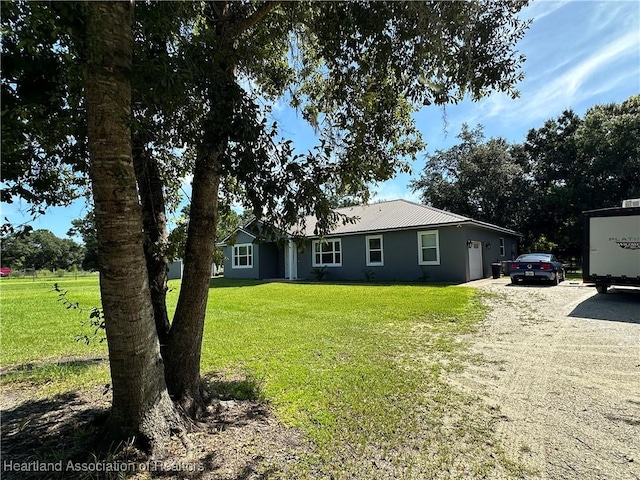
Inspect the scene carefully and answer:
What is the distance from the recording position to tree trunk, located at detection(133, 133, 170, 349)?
3.69 metres

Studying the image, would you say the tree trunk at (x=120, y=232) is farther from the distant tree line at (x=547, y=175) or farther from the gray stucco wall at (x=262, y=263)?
the distant tree line at (x=547, y=175)

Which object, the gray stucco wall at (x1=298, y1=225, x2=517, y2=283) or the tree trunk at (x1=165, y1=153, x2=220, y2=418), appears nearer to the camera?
the tree trunk at (x1=165, y1=153, x2=220, y2=418)

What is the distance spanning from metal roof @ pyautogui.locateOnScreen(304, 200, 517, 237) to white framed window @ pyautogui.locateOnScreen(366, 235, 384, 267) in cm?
60

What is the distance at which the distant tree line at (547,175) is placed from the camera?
80.2ft

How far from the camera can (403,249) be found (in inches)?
715

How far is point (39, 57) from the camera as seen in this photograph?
2547 millimetres

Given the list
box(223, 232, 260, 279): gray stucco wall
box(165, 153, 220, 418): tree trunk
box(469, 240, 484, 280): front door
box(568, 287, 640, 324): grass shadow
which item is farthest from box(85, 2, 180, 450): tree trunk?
box(223, 232, 260, 279): gray stucco wall

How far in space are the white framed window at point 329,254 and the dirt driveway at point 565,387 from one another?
39.8 feet

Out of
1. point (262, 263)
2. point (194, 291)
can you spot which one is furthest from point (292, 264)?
point (194, 291)

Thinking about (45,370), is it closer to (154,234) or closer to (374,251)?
(154,234)

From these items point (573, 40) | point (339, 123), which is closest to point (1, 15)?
point (339, 123)

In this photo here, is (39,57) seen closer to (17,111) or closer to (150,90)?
(17,111)

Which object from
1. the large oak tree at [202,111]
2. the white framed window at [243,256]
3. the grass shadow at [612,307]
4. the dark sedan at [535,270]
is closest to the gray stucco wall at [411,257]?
the dark sedan at [535,270]

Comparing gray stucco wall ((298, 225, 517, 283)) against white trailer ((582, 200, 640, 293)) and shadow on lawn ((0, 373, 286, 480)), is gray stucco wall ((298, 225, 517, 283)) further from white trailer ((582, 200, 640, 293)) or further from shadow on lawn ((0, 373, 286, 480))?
shadow on lawn ((0, 373, 286, 480))
